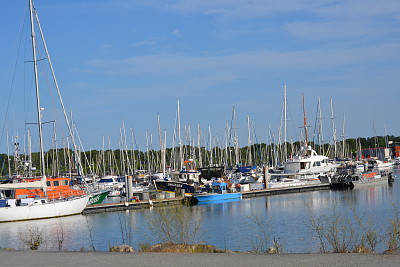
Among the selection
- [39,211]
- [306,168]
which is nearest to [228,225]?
[39,211]

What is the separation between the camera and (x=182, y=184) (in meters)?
71.1

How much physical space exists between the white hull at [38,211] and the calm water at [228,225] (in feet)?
3.61

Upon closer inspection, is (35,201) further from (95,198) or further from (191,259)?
(191,259)

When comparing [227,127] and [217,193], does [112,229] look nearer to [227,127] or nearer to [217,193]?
[217,193]

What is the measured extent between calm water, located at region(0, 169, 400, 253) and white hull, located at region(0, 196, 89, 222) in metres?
1.10

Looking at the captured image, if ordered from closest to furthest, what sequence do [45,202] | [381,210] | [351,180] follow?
[381,210] → [45,202] → [351,180]

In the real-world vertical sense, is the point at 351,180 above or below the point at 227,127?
below

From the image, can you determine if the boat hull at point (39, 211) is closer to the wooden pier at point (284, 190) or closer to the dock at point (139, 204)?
the dock at point (139, 204)

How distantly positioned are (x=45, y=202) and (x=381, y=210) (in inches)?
1095

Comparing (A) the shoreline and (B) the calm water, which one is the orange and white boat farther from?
(A) the shoreline

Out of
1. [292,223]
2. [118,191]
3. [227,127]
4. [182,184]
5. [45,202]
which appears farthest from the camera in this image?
[227,127]

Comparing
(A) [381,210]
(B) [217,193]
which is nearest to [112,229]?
(A) [381,210]

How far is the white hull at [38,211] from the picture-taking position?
5166 cm

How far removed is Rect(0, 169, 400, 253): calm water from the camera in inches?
1271
